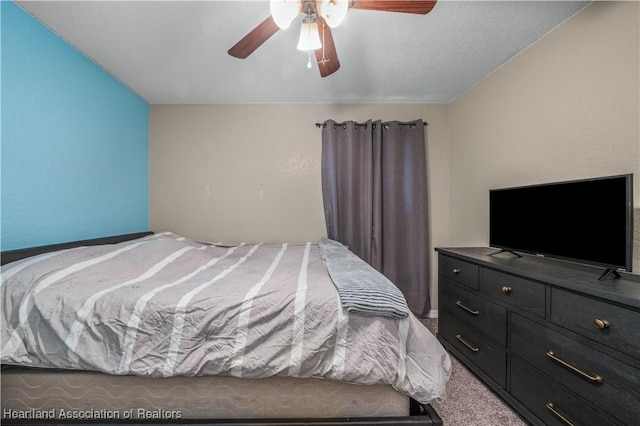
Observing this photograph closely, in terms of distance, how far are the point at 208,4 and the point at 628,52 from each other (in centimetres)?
228


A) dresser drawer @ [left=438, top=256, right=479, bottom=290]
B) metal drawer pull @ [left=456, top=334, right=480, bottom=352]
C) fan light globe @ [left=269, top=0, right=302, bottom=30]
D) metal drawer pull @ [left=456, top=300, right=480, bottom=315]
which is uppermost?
fan light globe @ [left=269, top=0, right=302, bottom=30]

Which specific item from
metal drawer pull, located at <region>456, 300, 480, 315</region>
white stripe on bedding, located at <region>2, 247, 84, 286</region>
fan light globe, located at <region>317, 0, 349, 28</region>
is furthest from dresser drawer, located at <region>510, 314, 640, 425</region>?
white stripe on bedding, located at <region>2, 247, 84, 286</region>

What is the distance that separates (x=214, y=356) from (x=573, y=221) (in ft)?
6.26

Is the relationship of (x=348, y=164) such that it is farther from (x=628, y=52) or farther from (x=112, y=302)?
A: (x=112, y=302)

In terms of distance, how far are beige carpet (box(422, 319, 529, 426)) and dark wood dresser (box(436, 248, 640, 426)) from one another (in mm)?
70

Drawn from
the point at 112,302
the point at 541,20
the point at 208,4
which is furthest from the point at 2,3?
the point at 541,20

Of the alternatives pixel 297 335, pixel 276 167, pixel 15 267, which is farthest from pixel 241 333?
pixel 276 167

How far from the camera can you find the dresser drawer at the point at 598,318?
963 millimetres

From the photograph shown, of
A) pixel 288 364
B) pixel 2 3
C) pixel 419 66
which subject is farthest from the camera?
pixel 419 66

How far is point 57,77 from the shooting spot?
1744 mm

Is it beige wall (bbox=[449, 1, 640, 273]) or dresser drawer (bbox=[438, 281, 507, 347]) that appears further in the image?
dresser drawer (bbox=[438, 281, 507, 347])

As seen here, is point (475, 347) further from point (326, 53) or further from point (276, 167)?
point (276, 167)

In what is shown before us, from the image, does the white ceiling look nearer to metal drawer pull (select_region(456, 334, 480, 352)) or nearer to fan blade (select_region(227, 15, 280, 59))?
fan blade (select_region(227, 15, 280, 59))

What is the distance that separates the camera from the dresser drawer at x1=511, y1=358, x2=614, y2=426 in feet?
3.63
